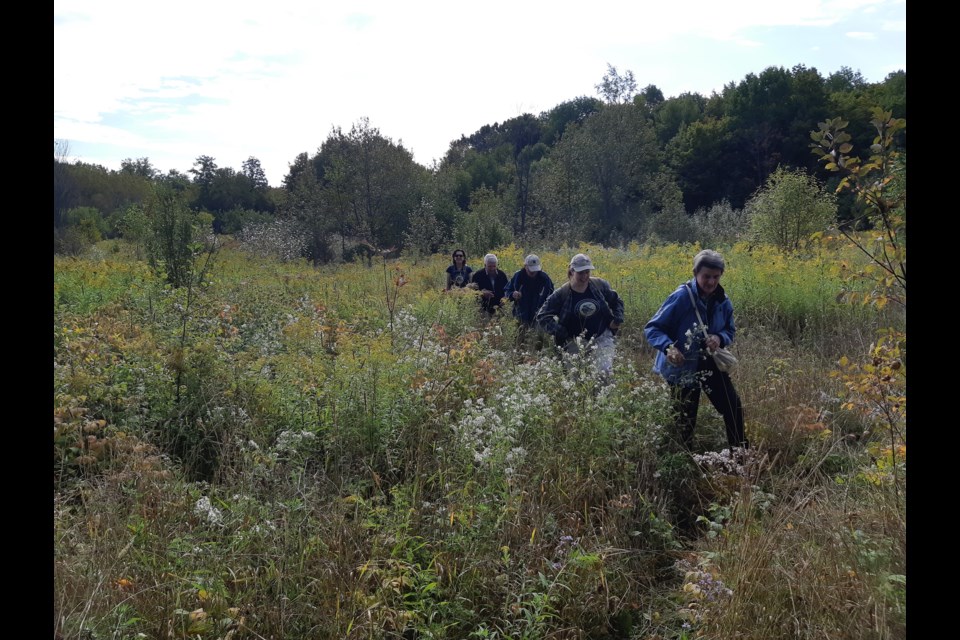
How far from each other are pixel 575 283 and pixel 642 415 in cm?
214

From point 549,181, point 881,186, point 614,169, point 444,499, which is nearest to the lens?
point 881,186

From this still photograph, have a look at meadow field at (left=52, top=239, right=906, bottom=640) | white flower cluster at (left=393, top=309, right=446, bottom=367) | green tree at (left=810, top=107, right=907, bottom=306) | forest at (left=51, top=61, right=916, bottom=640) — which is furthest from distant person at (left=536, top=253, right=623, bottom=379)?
green tree at (left=810, top=107, right=907, bottom=306)

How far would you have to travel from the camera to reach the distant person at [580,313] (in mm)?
6727

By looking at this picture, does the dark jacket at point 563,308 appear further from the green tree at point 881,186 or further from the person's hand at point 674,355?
the green tree at point 881,186

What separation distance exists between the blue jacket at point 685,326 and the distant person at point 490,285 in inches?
184

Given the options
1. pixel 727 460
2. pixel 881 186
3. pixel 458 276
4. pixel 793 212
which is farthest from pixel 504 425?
pixel 793 212

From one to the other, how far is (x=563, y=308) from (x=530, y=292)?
1992 millimetres

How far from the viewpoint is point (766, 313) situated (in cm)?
1053

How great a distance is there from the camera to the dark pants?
5070 mm

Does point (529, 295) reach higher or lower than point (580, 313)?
higher

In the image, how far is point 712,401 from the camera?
5223 millimetres

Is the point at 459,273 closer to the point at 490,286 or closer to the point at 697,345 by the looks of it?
the point at 490,286
